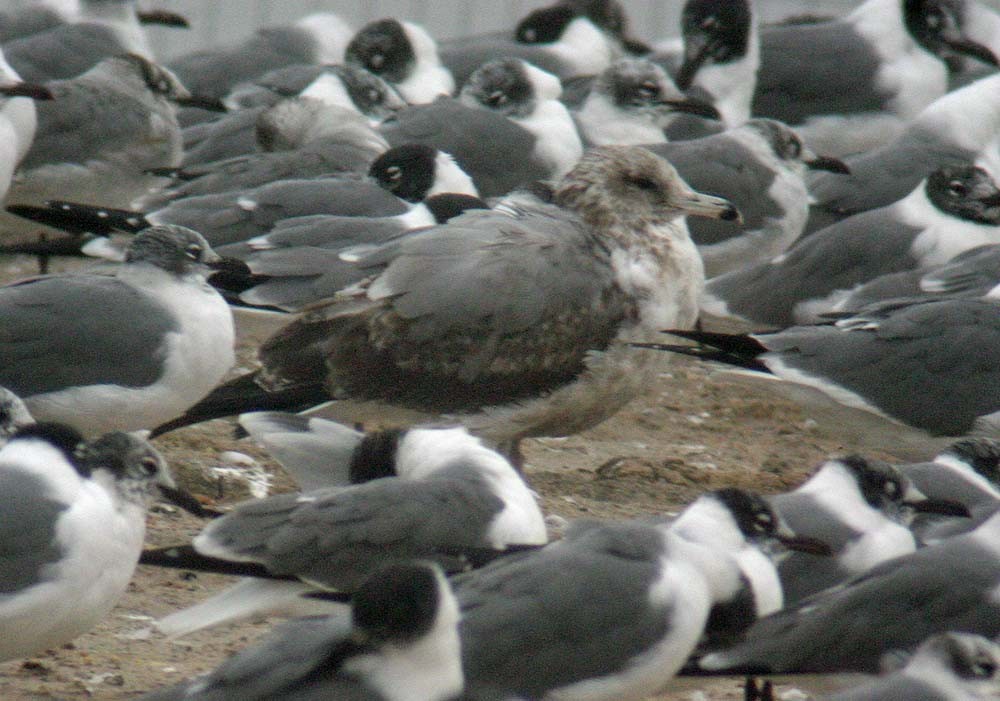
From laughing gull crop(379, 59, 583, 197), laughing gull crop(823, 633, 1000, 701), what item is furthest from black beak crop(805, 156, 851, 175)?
laughing gull crop(823, 633, 1000, 701)

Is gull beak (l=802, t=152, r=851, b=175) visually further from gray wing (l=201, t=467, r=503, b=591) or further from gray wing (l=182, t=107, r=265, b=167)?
gray wing (l=201, t=467, r=503, b=591)

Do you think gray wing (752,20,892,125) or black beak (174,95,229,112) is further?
gray wing (752,20,892,125)

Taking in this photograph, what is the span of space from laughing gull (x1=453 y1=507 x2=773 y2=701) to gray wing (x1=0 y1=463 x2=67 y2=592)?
902mm

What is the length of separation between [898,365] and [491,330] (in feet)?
4.61

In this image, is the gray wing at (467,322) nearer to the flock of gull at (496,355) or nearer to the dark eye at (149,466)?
the flock of gull at (496,355)

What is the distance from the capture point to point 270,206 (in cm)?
753

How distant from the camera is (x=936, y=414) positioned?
664cm

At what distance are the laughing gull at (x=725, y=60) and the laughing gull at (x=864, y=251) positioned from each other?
9.37 ft

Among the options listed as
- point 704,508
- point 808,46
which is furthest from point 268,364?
point 808,46

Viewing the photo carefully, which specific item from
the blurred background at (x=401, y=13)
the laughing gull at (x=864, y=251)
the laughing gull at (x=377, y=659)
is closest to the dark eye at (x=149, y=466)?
the laughing gull at (x=377, y=659)

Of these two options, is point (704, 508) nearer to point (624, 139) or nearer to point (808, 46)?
point (624, 139)

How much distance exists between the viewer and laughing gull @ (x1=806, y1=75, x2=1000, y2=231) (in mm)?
9594

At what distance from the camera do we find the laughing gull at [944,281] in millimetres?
7430

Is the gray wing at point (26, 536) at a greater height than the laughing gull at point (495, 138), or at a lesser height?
greater
